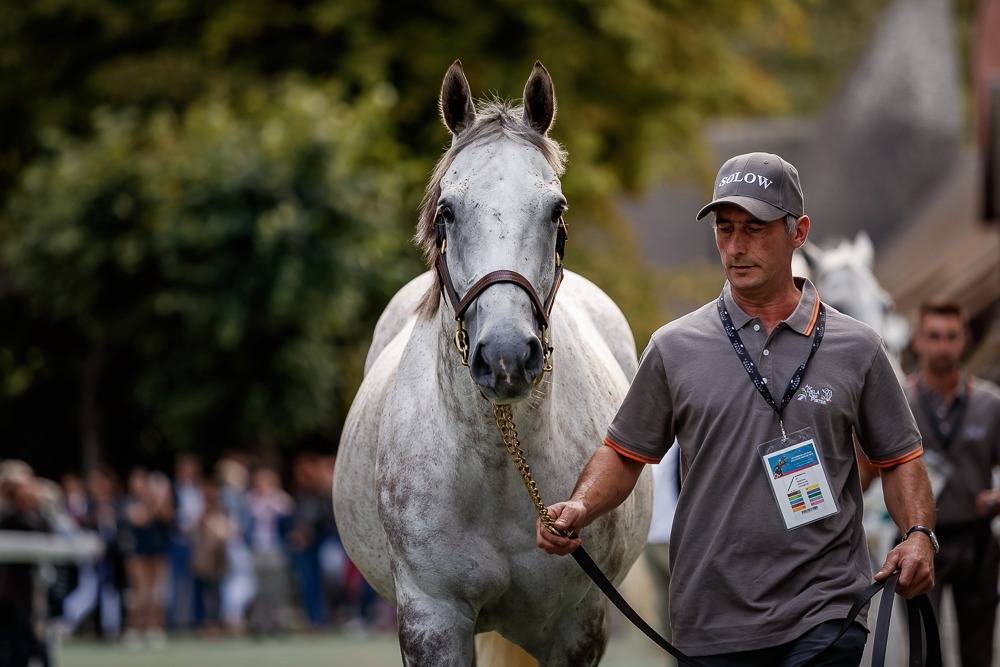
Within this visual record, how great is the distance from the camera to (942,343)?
7527 millimetres

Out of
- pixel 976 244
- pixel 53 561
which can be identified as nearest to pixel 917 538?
pixel 53 561

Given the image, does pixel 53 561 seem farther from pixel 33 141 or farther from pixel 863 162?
pixel 863 162

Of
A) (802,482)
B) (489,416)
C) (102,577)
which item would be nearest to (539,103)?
(489,416)

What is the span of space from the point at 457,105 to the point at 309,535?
576 inches

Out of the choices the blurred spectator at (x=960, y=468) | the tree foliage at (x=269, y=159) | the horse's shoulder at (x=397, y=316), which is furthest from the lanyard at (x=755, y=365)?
the tree foliage at (x=269, y=159)

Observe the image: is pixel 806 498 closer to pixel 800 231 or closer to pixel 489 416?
pixel 800 231

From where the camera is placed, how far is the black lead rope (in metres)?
4.10

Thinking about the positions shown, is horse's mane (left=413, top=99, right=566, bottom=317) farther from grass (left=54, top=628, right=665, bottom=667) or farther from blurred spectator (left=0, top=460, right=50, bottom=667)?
grass (left=54, top=628, right=665, bottom=667)

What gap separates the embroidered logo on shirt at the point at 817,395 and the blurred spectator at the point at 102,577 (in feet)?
50.3

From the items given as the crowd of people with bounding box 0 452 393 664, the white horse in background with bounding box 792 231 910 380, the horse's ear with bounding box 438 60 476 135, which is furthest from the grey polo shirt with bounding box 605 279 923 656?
the crowd of people with bounding box 0 452 393 664

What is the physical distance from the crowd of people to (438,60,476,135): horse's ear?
46.2ft

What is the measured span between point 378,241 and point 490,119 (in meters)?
12.3

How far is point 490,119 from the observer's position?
475 centimetres

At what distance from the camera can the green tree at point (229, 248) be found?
1667 cm
